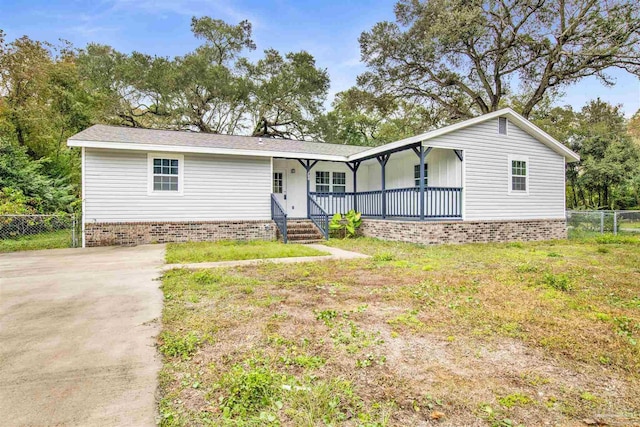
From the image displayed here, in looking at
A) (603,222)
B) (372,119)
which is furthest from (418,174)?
(372,119)

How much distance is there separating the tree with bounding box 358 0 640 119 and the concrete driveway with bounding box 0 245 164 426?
19.7m

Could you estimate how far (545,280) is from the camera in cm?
540

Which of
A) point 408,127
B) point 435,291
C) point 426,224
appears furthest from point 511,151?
point 408,127

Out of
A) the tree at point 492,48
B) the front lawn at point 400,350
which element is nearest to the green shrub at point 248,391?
the front lawn at point 400,350

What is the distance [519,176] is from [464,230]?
328cm

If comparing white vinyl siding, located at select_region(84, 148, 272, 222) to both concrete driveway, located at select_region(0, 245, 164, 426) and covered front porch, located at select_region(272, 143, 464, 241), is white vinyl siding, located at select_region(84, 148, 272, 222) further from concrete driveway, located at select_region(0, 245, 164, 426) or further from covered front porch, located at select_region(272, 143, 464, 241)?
concrete driveway, located at select_region(0, 245, 164, 426)

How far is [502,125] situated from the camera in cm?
1198

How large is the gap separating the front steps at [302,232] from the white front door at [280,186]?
1376 mm

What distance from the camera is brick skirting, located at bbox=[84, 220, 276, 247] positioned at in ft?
34.0

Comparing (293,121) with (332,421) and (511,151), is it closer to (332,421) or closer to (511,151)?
(511,151)

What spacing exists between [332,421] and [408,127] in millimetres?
28202

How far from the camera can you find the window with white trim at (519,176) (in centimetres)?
1227

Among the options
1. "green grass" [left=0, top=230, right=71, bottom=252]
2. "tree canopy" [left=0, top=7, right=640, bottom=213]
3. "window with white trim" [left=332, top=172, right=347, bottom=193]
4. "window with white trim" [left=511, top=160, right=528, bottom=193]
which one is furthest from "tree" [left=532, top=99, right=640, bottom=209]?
"green grass" [left=0, top=230, right=71, bottom=252]

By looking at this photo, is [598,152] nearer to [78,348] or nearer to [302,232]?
[302,232]
